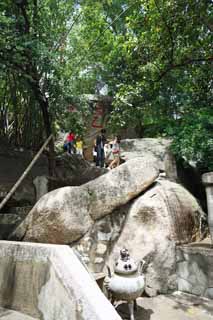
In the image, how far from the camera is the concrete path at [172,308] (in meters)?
4.10

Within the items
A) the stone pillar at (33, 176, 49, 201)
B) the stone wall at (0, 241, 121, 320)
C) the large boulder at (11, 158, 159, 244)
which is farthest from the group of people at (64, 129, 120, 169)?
the stone wall at (0, 241, 121, 320)

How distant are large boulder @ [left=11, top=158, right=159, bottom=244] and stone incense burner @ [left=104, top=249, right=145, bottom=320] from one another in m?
1.49

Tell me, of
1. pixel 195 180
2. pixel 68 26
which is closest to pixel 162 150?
pixel 195 180

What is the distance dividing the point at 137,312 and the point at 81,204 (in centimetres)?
212

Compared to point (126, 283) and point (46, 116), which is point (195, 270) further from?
point (46, 116)

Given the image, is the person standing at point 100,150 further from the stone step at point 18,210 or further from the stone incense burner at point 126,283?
the stone incense burner at point 126,283

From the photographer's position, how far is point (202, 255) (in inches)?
192

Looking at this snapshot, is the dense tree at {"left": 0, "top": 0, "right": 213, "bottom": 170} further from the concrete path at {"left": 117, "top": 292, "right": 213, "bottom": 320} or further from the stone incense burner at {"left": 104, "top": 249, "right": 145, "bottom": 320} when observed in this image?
the stone incense burner at {"left": 104, "top": 249, "right": 145, "bottom": 320}

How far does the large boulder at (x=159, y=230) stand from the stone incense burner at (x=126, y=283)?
0.98 meters

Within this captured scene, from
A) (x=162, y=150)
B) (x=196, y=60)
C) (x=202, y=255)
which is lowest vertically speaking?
(x=202, y=255)

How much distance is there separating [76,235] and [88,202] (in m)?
0.67

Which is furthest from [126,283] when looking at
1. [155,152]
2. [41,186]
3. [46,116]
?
[46,116]

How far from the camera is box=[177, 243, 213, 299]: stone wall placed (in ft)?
15.7

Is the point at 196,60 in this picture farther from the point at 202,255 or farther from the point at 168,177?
the point at 202,255
